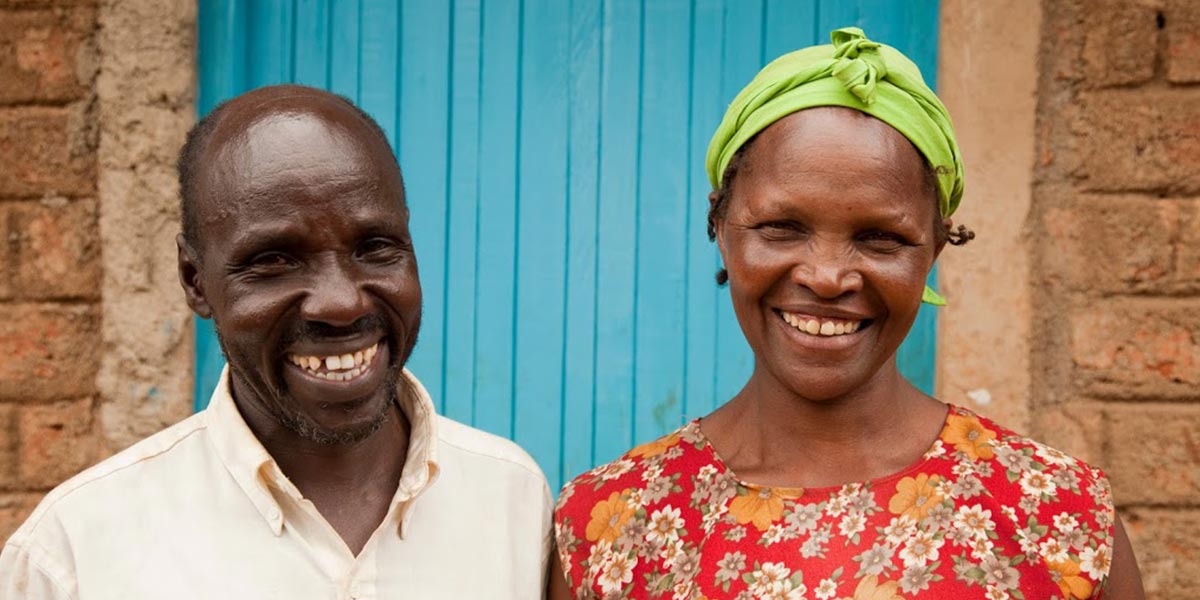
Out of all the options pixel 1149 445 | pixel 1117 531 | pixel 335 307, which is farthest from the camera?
pixel 1149 445

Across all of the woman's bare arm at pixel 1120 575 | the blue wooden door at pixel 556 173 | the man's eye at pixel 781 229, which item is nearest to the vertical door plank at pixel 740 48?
the blue wooden door at pixel 556 173

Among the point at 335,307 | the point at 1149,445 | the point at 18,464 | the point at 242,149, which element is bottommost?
the point at 18,464

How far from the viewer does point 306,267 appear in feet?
6.53

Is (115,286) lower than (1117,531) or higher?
higher

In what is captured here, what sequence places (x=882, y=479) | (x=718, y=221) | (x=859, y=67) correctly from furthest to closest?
(x=718, y=221)
(x=882, y=479)
(x=859, y=67)

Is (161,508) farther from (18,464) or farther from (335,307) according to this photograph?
(18,464)

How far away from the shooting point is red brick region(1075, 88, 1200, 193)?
3043mm

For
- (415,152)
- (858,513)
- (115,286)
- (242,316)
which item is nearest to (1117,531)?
(858,513)

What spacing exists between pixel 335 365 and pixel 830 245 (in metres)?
0.86

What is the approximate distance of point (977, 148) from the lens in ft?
10.3

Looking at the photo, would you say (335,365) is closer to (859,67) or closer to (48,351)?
(859,67)

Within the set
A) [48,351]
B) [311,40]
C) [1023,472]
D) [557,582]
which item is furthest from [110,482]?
[311,40]

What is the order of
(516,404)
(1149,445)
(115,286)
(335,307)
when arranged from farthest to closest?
1. (516,404)
2. (115,286)
3. (1149,445)
4. (335,307)

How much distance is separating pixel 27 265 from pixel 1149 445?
3002 mm
